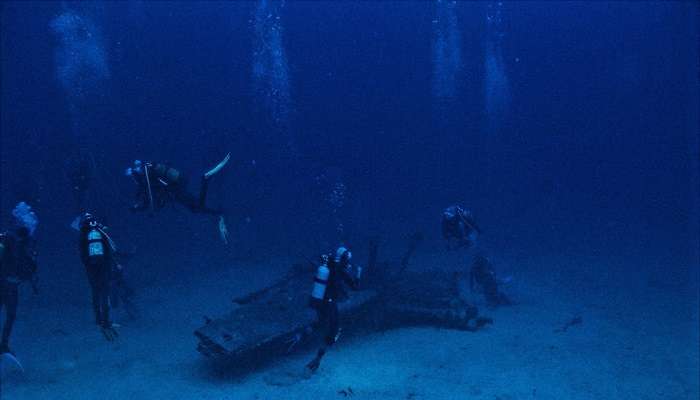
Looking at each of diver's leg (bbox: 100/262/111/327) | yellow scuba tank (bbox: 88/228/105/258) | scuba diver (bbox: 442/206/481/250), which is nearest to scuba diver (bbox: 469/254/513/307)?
scuba diver (bbox: 442/206/481/250)

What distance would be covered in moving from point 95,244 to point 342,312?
484 centimetres

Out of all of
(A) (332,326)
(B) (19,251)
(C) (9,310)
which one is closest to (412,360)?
(A) (332,326)

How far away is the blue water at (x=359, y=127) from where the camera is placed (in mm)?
28422

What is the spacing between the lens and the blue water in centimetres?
2842

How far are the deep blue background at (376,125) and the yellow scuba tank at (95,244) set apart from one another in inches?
678

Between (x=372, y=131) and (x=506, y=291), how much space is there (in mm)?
77996

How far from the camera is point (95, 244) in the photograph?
20.9ft

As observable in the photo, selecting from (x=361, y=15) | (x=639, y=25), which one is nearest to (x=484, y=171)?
(x=639, y=25)

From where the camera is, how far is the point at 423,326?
10422 mm

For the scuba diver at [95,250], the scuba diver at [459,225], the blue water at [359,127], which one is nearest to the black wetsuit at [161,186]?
the scuba diver at [95,250]

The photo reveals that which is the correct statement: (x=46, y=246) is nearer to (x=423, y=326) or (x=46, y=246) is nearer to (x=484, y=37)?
(x=423, y=326)

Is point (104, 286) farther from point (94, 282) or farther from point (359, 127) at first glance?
point (359, 127)

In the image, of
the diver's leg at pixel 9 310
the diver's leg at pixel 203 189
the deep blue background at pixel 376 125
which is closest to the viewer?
the diver's leg at pixel 203 189

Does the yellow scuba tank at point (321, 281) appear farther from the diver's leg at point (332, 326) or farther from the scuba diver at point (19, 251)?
the scuba diver at point (19, 251)
